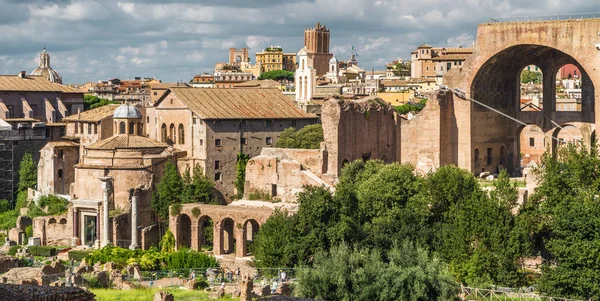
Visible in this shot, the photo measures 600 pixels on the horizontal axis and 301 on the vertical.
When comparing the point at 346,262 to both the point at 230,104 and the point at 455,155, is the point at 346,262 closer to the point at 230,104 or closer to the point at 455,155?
the point at 455,155

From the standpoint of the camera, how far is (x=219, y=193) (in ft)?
167

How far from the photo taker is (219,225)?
44875 mm

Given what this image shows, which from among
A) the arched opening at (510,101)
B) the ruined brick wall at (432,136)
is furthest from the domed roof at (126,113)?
the arched opening at (510,101)

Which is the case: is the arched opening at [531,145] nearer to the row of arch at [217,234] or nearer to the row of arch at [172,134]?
the row of arch at [172,134]

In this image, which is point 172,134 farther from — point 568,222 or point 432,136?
point 568,222

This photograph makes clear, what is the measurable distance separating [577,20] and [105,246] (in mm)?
23076

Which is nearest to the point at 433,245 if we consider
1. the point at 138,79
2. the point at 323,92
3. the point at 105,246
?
the point at 105,246

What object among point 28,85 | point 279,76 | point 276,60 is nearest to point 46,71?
point 28,85

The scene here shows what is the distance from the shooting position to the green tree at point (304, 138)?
51094mm

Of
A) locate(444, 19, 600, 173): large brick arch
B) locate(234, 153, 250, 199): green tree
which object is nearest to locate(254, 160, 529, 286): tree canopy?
locate(444, 19, 600, 173): large brick arch

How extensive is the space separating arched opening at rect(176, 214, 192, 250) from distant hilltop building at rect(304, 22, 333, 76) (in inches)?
3414

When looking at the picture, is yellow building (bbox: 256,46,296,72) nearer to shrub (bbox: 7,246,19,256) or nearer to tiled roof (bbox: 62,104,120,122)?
tiled roof (bbox: 62,104,120,122)

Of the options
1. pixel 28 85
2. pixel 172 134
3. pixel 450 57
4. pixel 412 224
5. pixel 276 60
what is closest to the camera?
pixel 412 224

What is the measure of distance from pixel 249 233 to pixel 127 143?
778 centimetres
